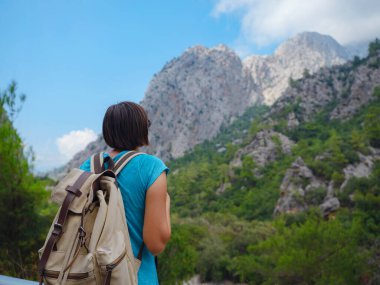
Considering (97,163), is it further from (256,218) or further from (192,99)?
(192,99)

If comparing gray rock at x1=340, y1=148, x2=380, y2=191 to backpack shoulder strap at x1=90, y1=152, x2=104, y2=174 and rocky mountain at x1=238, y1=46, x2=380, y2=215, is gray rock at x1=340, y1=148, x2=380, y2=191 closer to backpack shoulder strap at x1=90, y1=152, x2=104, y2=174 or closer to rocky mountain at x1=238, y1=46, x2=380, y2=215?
rocky mountain at x1=238, y1=46, x2=380, y2=215

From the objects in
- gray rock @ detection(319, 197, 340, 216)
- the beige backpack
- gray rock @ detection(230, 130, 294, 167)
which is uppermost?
gray rock @ detection(230, 130, 294, 167)

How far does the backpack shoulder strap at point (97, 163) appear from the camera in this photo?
1230 mm

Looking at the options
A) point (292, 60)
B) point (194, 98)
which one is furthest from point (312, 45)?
point (194, 98)

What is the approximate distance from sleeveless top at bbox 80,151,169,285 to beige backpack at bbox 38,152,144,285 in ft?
0.29

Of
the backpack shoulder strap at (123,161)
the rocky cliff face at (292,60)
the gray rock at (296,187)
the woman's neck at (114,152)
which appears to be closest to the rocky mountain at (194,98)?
the rocky cliff face at (292,60)

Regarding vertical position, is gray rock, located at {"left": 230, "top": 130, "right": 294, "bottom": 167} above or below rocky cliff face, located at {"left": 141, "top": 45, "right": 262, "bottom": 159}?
below

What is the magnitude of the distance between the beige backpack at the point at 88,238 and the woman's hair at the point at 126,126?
23cm

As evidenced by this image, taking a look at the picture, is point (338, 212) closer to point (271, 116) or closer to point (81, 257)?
point (81, 257)

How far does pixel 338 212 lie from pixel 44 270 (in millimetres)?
24544

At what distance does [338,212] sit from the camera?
76.1ft

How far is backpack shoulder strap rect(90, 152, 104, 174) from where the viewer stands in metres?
1.23

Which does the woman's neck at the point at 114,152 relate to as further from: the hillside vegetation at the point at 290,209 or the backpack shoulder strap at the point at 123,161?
the hillside vegetation at the point at 290,209

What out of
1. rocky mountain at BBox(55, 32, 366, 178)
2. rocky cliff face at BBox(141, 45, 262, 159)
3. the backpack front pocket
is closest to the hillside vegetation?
the backpack front pocket
